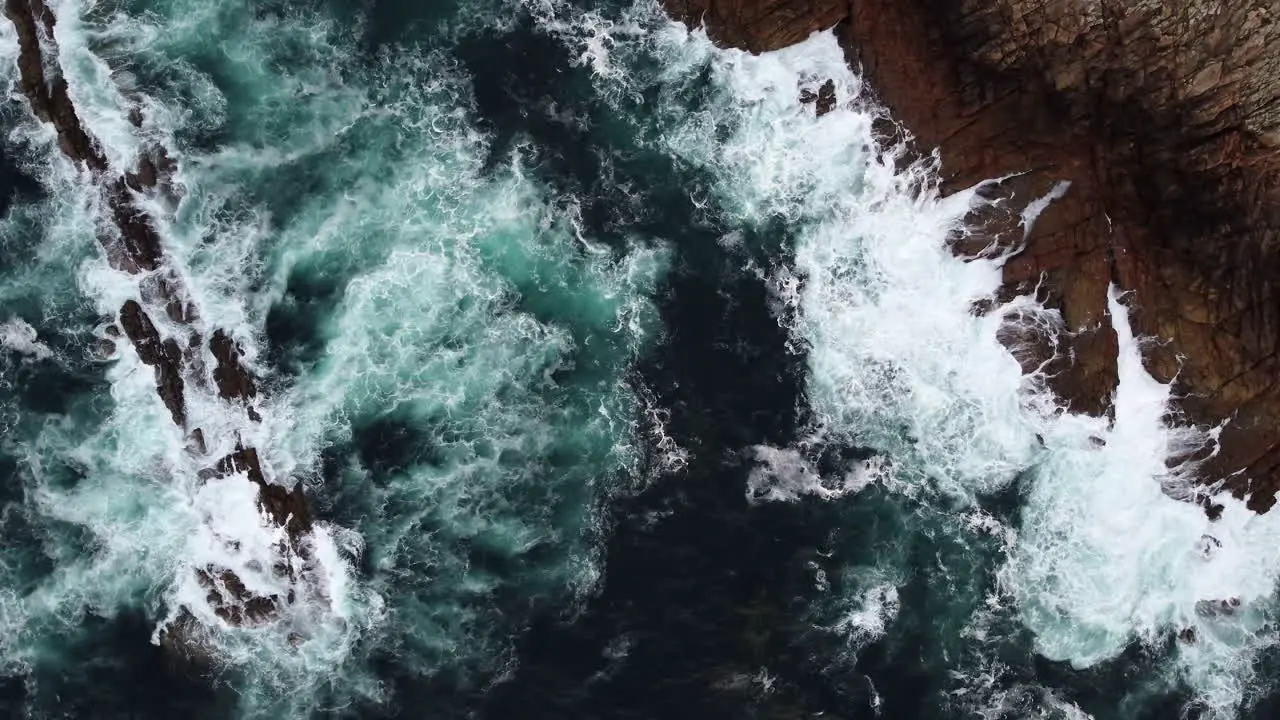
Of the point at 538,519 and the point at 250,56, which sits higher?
the point at 250,56

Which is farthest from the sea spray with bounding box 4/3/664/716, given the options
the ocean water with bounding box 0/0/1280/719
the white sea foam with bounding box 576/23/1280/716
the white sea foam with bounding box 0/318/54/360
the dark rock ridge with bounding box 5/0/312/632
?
the white sea foam with bounding box 576/23/1280/716

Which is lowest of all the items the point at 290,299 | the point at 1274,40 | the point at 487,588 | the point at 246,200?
the point at 487,588

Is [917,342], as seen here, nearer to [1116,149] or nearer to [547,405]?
[1116,149]

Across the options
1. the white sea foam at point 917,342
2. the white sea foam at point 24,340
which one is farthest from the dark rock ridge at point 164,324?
the white sea foam at point 917,342

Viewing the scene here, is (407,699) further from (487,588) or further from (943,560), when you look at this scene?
(943,560)

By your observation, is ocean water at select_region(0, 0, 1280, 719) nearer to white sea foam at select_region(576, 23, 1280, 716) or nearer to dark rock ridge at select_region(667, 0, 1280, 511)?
white sea foam at select_region(576, 23, 1280, 716)

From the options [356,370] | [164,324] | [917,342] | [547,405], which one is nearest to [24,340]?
A: [164,324]

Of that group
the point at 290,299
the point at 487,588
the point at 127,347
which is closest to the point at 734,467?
the point at 487,588
